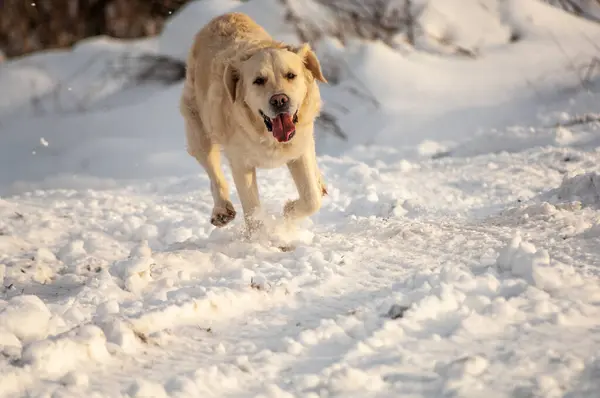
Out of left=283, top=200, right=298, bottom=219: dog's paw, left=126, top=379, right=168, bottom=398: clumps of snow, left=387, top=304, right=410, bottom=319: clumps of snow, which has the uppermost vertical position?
left=126, top=379, right=168, bottom=398: clumps of snow

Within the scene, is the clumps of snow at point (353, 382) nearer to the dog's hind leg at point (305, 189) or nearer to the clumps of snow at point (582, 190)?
the dog's hind leg at point (305, 189)

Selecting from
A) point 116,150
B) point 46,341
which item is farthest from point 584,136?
point 46,341

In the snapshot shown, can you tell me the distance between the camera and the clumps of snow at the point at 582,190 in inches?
218

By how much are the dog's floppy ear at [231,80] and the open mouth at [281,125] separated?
275mm

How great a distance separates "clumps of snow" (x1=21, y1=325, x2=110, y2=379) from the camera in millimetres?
2762

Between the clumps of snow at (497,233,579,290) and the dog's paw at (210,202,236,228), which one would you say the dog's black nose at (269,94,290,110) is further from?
the clumps of snow at (497,233,579,290)

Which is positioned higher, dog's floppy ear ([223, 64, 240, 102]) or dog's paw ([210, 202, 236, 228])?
dog's floppy ear ([223, 64, 240, 102])

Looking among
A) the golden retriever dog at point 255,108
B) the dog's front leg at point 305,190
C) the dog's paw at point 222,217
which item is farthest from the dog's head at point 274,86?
the dog's paw at point 222,217

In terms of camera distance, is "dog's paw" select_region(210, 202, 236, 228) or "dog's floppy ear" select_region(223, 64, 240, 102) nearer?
"dog's floppy ear" select_region(223, 64, 240, 102)

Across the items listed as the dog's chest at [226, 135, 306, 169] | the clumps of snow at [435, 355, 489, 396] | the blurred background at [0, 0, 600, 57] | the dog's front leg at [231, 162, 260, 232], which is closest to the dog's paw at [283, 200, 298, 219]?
the dog's front leg at [231, 162, 260, 232]

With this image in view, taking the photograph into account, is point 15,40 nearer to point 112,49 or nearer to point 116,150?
point 112,49

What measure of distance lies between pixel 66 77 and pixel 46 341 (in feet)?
32.6

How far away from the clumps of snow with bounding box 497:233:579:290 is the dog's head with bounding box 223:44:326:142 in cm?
172

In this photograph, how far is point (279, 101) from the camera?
4.75 m
